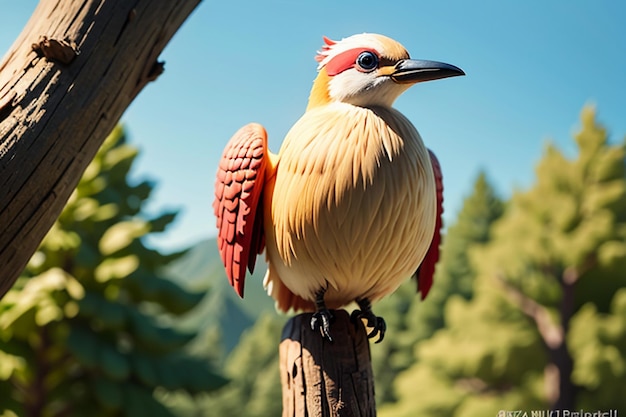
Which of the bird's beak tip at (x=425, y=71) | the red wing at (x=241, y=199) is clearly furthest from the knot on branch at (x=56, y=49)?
the bird's beak tip at (x=425, y=71)

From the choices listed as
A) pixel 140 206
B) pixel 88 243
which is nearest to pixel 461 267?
pixel 140 206

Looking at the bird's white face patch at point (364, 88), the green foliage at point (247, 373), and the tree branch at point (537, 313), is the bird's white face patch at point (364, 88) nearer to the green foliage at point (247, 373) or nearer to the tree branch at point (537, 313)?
the tree branch at point (537, 313)

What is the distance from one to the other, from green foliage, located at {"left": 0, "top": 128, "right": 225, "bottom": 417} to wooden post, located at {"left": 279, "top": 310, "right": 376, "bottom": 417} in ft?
9.98

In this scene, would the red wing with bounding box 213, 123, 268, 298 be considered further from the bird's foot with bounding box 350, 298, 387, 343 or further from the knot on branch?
the knot on branch

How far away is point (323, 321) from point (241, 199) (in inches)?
12.7

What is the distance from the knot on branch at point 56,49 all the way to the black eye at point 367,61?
1.90ft

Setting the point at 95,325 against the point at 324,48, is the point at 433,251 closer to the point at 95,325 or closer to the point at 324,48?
the point at 324,48

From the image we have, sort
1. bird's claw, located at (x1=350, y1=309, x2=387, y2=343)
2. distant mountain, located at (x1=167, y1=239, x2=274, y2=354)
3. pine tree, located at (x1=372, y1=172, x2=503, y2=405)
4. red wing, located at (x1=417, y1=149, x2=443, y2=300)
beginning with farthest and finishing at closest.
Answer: distant mountain, located at (x1=167, y1=239, x2=274, y2=354), pine tree, located at (x1=372, y1=172, x2=503, y2=405), red wing, located at (x1=417, y1=149, x2=443, y2=300), bird's claw, located at (x1=350, y1=309, x2=387, y2=343)

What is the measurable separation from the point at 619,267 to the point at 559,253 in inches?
22.7

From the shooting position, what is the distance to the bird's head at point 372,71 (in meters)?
1.24

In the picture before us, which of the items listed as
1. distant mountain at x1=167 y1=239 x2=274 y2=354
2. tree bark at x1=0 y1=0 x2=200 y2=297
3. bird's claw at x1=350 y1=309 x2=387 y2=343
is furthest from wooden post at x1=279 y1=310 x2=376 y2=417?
distant mountain at x1=167 y1=239 x2=274 y2=354

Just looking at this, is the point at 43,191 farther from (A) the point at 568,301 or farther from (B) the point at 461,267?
(B) the point at 461,267

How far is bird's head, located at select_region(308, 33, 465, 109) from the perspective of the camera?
1.24 meters

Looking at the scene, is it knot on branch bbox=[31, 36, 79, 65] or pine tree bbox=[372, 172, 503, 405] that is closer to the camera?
knot on branch bbox=[31, 36, 79, 65]
